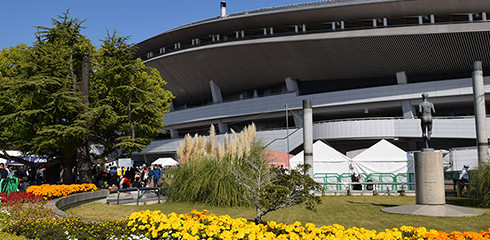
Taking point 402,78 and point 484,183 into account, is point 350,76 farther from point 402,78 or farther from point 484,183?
point 484,183

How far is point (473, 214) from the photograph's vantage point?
10.8 meters

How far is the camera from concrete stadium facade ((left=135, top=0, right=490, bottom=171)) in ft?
116

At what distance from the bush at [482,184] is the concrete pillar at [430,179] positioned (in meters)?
2.24

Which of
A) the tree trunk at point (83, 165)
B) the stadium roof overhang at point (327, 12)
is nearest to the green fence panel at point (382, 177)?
the tree trunk at point (83, 165)

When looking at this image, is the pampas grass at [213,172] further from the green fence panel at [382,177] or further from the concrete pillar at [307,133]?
the green fence panel at [382,177]

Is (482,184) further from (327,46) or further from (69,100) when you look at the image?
(327,46)

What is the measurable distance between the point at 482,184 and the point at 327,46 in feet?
86.6

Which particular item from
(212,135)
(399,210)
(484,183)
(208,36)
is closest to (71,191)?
(212,135)

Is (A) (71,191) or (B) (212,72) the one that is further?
(B) (212,72)

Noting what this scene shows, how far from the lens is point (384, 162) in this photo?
928 inches

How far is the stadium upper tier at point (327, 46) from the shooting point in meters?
34.7

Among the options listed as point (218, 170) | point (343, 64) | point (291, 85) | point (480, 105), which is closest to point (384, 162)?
point (480, 105)

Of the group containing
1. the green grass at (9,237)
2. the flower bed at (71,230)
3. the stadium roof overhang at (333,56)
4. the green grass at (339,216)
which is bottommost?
the green grass at (339,216)

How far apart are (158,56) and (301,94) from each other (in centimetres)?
1691
